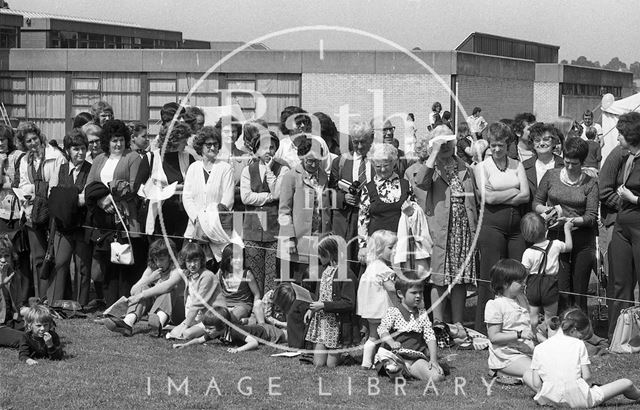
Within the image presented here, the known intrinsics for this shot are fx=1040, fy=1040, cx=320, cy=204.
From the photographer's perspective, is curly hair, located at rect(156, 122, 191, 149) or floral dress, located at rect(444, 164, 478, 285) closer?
floral dress, located at rect(444, 164, 478, 285)

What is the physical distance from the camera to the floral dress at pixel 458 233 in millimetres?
9367

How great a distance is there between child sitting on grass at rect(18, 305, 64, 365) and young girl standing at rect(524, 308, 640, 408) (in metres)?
3.86

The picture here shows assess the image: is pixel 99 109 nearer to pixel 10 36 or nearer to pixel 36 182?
pixel 36 182

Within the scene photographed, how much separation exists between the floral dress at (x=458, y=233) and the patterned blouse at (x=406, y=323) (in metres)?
1.45

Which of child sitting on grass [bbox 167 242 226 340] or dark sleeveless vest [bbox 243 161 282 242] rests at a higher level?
dark sleeveless vest [bbox 243 161 282 242]

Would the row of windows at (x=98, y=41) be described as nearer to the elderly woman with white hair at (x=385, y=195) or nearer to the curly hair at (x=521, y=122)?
the curly hair at (x=521, y=122)

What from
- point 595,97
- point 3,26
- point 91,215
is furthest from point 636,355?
point 595,97

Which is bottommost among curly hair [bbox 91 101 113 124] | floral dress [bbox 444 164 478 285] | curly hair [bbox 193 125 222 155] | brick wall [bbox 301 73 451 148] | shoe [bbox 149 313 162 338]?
shoe [bbox 149 313 162 338]

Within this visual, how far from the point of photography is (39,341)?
8508 mm

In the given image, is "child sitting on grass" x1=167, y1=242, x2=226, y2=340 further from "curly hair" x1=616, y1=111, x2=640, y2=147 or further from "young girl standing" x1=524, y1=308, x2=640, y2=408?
"curly hair" x1=616, y1=111, x2=640, y2=147

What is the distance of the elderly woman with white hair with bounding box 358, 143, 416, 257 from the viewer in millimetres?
9086

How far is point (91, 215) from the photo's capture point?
10.7 m

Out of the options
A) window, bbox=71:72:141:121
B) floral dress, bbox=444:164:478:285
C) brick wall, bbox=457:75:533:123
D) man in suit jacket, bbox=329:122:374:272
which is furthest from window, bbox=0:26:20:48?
floral dress, bbox=444:164:478:285

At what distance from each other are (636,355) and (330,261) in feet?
8.62
